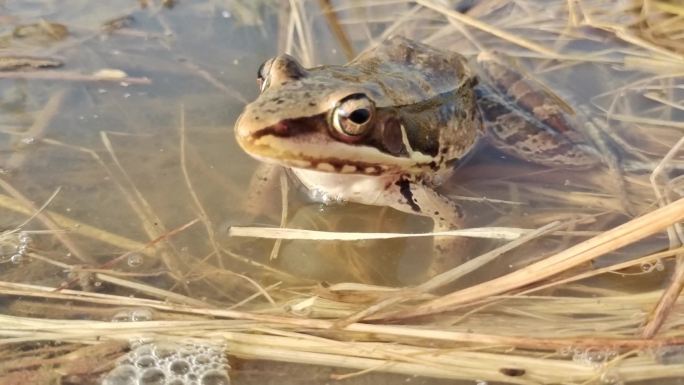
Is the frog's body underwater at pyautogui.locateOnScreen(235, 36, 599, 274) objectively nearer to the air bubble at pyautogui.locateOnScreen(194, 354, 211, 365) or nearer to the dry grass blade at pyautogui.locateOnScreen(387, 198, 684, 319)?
the dry grass blade at pyautogui.locateOnScreen(387, 198, 684, 319)

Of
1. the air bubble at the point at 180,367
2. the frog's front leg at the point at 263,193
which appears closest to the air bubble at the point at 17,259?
the air bubble at the point at 180,367

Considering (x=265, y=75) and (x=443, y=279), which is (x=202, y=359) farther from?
(x=265, y=75)

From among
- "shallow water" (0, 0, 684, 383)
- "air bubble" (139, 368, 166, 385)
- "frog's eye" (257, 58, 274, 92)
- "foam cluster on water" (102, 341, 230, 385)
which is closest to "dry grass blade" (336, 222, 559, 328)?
"shallow water" (0, 0, 684, 383)

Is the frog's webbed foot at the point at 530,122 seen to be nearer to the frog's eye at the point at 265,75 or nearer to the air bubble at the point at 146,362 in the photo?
the frog's eye at the point at 265,75

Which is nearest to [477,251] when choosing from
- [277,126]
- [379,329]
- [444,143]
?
[444,143]

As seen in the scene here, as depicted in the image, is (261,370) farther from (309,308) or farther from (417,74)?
(417,74)

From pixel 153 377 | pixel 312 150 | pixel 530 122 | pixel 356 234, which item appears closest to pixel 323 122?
pixel 312 150
